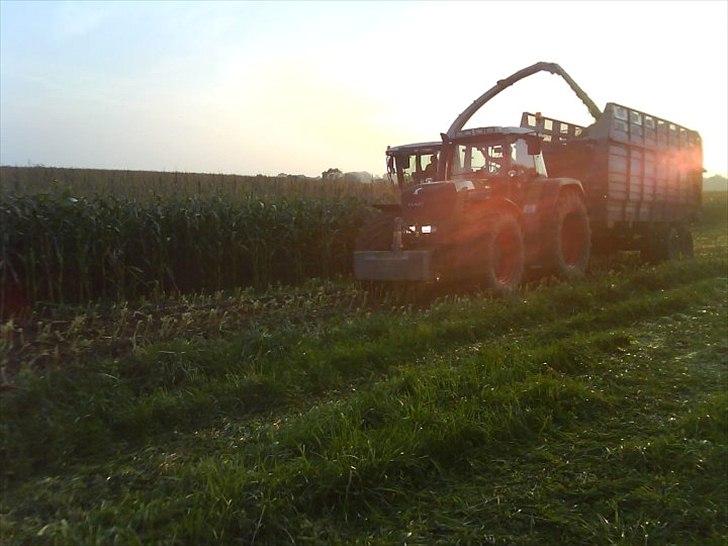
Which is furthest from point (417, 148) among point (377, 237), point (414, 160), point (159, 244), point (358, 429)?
point (358, 429)

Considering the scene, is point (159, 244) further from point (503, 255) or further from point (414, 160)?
point (414, 160)

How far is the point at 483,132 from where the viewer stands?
9.36m

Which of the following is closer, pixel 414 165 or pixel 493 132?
pixel 493 132

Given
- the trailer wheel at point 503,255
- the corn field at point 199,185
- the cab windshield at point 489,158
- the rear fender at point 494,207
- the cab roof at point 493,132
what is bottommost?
the trailer wheel at point 503,255

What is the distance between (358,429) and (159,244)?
18.9 ft

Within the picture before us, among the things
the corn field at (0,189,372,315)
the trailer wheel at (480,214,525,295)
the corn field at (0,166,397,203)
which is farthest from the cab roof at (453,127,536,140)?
the corn field at (0,166,397,203)

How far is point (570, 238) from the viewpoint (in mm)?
11180

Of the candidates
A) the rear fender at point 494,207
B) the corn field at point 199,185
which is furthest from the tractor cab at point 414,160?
the rear fender at point 494,207

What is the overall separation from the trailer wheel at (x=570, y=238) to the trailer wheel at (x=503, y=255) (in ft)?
3.09

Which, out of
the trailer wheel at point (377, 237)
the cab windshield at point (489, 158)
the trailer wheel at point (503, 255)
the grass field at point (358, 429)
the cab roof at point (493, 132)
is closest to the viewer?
the grass field at point (358, 429)

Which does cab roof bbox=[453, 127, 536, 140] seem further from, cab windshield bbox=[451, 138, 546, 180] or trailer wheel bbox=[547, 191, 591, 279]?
trailer wheel bbox=[547, 191, 591, 279]

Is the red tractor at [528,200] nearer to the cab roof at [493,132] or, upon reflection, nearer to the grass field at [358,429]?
the cab roof at [493,132]

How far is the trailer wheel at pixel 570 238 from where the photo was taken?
1003cm

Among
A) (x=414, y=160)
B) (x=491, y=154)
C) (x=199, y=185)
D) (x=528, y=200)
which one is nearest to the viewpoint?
(x=491, y=154)
